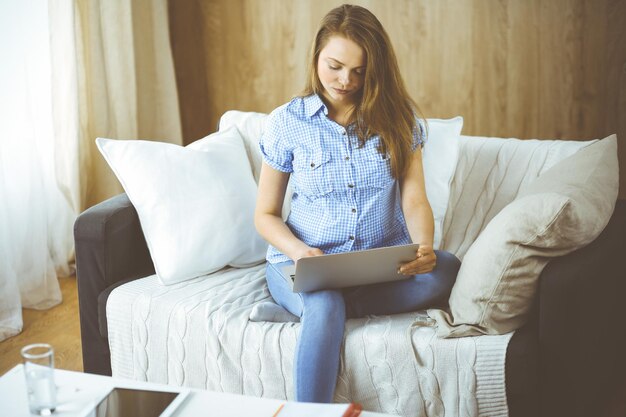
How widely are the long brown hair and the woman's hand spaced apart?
0.23m

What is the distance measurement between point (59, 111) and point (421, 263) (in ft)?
5.80

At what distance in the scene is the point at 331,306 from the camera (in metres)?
1.68

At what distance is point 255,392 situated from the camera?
176 cm

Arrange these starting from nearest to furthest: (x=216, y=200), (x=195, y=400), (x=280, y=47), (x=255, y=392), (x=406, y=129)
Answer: (x=195, y=400) → (x=255, y=392) → (x=406, y=129) → (x=216, y=200) → (x=280, y=47)

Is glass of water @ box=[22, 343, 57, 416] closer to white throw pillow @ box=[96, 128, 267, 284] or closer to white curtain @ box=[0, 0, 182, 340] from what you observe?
white throw pillow @ box=[96, 128, 267, 284]

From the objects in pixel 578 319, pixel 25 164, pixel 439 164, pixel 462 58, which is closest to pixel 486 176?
pixel 439 164

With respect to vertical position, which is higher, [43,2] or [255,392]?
[43,2]

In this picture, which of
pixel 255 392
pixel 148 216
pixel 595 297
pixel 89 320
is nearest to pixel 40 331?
pixel 89 320

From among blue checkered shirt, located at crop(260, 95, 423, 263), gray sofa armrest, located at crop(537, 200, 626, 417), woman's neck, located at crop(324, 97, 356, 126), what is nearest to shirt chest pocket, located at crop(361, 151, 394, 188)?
blue checkered shirt, located at crop(260, 95, 423, 263)

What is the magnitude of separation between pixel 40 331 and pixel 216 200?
0.95 meters

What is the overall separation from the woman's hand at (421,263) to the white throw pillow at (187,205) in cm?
54

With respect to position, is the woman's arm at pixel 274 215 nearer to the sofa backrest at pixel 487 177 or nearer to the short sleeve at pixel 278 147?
the short sleeve at pixel 278 147

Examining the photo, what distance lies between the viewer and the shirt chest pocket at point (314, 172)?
6.15 feet

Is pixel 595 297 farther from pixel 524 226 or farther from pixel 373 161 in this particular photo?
pixel 373 161
